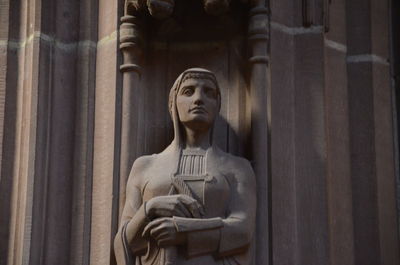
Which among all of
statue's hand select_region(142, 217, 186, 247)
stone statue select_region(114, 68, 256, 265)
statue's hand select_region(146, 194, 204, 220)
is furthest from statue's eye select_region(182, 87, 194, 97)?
statue's hand select_region(142, 217, 186, 247)

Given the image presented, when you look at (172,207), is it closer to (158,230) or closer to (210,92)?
(158,230)

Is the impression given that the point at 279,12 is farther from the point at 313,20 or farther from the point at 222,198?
the point at 222,198

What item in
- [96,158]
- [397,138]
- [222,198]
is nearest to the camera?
[222,198]

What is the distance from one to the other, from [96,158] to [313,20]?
170cm

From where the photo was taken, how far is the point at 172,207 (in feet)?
22.4

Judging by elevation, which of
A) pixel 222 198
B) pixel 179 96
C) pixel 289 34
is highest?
pixel 289 34

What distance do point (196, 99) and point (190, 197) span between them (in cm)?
65

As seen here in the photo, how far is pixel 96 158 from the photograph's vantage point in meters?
7.50

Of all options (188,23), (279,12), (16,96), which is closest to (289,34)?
(279,12)

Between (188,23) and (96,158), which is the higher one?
(188,23)

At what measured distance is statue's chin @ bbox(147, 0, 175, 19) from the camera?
7.39 m

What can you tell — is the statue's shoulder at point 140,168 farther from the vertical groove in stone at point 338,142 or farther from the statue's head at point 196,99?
the vertical groove in stone at point 338,142

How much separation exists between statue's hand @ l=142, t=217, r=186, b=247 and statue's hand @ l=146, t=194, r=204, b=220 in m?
0.05

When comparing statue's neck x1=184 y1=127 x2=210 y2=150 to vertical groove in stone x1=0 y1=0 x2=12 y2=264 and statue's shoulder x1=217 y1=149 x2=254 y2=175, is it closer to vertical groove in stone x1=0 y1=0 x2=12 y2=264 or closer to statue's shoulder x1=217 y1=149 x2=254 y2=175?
statue's shoulder x1=217 y1=149 x2=254 y2=175
